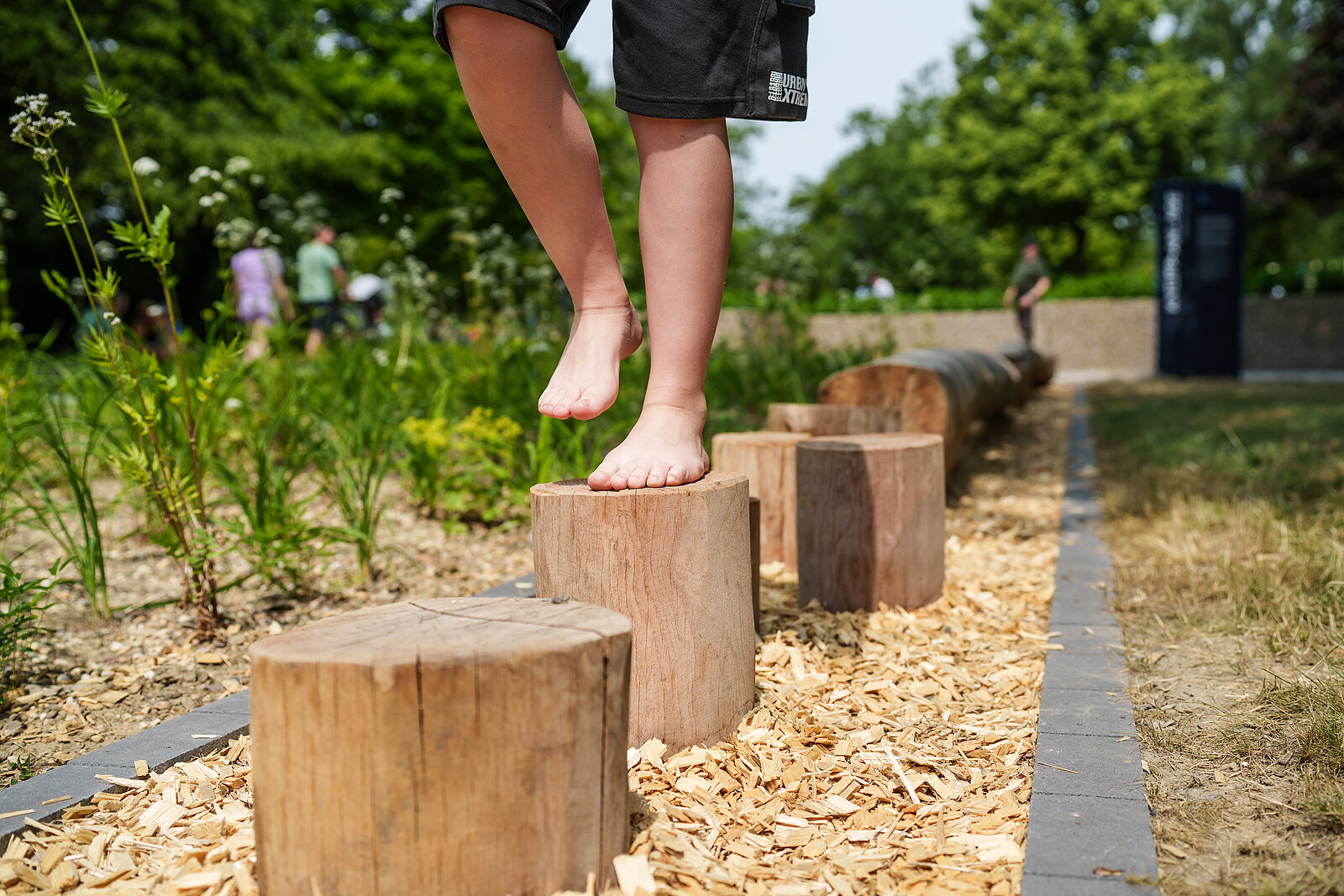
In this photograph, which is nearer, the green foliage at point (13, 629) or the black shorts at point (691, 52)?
the black shorts at point (691, 52)

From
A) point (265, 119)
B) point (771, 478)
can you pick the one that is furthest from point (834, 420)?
point (265, 119)

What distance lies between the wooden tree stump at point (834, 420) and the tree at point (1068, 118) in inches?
996

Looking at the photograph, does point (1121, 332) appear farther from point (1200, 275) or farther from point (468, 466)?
point (468, 466)

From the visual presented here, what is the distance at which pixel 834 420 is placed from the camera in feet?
10.8

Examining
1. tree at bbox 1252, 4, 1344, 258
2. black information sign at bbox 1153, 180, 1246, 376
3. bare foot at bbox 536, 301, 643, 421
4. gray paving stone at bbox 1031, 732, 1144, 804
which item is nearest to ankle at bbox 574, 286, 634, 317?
bare foot at bbox 536, 301, 643, 421

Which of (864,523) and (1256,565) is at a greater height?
(864,523)

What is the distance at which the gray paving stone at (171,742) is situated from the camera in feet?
4.97

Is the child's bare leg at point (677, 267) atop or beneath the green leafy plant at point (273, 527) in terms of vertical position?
atop

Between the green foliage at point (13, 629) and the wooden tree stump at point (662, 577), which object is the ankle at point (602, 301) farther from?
the green foliage at point (13, 629)

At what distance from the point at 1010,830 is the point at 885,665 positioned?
2.34ft

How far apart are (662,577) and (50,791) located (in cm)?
92

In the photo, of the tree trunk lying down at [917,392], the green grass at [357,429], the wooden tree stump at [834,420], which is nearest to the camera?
the green grass at [357,429]

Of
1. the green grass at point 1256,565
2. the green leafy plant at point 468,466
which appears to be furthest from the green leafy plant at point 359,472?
the green grass at point 1256,565

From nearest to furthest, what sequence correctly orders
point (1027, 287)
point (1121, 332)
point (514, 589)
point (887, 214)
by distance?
point (514, 589)
point (1027, 287)
point (1121, 332)
point (887, 214)
